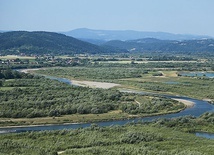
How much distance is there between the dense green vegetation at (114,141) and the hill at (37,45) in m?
122

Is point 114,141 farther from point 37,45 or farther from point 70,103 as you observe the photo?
point 37,45

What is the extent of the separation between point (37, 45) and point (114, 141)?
14649 cm

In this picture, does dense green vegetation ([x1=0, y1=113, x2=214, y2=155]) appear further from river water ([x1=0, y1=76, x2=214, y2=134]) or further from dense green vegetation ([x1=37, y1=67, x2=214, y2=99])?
dense green vegetation ([x1=37, y1=67, x2=214, y2=99])

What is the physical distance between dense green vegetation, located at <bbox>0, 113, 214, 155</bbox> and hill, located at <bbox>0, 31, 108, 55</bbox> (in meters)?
122

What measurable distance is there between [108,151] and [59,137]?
20.4ft

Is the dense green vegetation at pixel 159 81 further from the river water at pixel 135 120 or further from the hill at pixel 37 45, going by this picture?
the hill at pixel 37 45

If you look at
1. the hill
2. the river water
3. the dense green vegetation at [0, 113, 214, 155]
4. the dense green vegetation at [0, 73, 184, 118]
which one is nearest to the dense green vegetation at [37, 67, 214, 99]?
the river water

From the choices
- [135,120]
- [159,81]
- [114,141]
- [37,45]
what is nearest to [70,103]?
[135,120]

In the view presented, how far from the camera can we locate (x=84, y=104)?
156 feet

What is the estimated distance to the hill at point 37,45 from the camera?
162250 mm

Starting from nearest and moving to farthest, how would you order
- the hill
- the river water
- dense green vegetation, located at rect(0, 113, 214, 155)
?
dense green vegetation, located at rect(0, 113, 214, 155) < the river water < the hill

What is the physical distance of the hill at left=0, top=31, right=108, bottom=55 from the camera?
162 m

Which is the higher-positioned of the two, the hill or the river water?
the hill

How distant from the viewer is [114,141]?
3145 cm
